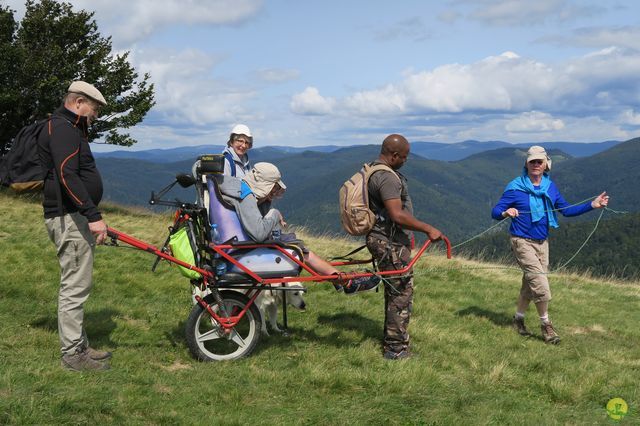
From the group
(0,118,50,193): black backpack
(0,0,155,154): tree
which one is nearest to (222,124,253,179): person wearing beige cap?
(0,118,50,193): black backpack

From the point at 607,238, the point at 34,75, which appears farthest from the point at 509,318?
the point at 607,238

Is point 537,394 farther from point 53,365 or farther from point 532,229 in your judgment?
point 53,365

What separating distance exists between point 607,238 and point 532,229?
644ft

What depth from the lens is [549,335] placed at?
842 centimetres

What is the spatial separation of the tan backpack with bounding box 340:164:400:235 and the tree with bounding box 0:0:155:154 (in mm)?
22344

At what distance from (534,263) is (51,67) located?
25.0m

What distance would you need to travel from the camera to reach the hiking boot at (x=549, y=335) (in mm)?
8375

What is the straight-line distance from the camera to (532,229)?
27.8 ft

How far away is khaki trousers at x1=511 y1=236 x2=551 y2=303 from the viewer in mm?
8430

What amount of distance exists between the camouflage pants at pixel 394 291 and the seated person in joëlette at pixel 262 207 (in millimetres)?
286

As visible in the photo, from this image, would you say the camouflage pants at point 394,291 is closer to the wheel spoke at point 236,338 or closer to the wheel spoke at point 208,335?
the wheel spoke at point 236,338

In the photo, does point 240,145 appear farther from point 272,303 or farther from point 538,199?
point 538,199

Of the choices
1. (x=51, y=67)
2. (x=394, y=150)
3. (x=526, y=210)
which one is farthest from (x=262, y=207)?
(x=51, y=67)

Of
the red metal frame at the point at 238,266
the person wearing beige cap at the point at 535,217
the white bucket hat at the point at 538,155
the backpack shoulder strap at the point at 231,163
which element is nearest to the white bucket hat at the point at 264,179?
the red metal frame at the point at 238,266
